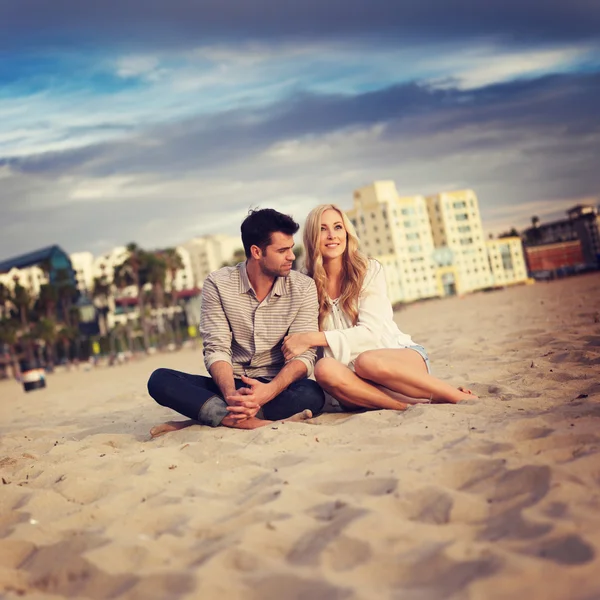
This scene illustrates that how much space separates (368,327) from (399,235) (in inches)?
4595

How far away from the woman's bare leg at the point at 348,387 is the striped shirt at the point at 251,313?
18 centimetres

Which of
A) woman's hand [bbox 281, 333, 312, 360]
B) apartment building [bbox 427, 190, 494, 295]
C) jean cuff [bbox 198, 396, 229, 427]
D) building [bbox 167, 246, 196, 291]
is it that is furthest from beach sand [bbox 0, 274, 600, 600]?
building [bbox 167, 246, 196, 291]

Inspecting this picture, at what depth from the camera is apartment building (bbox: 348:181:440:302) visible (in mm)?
116375

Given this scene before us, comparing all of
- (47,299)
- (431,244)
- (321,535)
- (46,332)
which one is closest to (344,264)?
(321,535)

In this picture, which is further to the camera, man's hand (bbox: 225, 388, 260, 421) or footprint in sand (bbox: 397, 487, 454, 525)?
man's hand (bbox: 225, 388, 260, 421)

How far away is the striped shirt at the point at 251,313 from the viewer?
4.80 meters

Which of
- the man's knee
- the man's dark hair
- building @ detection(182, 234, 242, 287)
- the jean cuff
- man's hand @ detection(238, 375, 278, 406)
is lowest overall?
the jean cuff

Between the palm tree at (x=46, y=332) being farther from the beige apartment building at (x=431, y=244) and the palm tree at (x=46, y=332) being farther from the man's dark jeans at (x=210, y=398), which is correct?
the beige apartment building at (x=431, y=244)

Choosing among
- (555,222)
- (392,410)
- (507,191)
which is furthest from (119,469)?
(555,222)

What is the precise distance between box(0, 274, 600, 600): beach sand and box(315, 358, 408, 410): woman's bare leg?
0.19 meters

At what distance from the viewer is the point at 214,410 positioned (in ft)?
15.8

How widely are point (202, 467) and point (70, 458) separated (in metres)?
1.13

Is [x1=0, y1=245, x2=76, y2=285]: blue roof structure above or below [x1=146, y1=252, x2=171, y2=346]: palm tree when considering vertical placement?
above

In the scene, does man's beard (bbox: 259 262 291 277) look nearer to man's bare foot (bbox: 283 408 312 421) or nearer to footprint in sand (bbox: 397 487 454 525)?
man's bare foot (bbox: 283 408 312 421)
